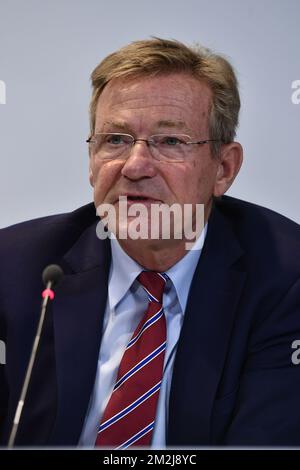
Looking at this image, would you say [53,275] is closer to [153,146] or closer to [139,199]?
[139,199]

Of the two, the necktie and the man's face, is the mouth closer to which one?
the man's face

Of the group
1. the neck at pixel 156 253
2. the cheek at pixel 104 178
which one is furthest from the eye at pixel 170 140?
the neck at pixel 156 253

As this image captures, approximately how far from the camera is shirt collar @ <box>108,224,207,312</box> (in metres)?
1.77

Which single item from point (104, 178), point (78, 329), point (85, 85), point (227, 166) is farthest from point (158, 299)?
point (85, 85)

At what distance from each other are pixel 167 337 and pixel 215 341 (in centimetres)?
12

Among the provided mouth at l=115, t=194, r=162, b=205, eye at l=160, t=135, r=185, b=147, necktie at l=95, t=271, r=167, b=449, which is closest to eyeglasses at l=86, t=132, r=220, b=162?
eye at l=160, t=135, r=185, b=147

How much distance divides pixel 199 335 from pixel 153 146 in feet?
1.57

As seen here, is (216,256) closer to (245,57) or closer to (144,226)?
(144,226)

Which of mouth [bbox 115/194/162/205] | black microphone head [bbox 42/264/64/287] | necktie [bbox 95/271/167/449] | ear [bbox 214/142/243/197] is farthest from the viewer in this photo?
ear [bbox 214/142/243/197]

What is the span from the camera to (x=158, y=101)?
172cm

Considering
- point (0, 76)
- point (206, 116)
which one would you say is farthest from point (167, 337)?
point (0, 76)

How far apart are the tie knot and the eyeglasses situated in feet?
0.95

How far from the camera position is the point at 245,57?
76.9 inches

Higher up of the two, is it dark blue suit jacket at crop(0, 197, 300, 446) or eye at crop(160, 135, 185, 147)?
eye at crop(160, 135, 185, 147)
